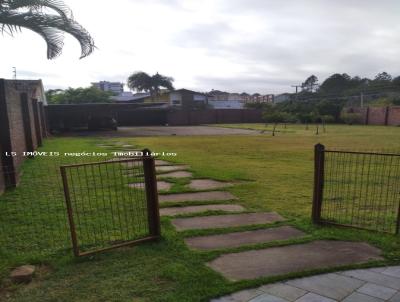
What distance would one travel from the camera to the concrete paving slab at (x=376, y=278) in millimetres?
2933

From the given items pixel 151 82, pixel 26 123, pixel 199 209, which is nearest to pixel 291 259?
pixel 199 209

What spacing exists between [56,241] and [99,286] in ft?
4.26

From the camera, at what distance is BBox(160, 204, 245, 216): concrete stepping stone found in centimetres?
506

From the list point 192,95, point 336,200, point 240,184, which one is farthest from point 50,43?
point 192,95

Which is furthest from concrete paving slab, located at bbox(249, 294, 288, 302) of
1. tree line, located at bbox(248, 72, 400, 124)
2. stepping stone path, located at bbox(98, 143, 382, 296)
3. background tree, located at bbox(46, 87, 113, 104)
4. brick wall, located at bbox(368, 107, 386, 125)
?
background tree, located at bbox(46, 87, 113, 104)

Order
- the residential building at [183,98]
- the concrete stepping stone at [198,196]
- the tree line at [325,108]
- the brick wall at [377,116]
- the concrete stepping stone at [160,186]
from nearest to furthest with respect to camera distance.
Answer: the concrete stepping stone at [198,196] < the concrete stepping stone at [160,186] < the brick wall at [377,116] < the tree line at [325,108] < the residential building at [183,98]

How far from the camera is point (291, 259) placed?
3.46 meters

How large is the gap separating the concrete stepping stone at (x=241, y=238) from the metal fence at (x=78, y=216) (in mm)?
540

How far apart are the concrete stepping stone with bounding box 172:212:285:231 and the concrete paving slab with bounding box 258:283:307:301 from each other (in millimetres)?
1523

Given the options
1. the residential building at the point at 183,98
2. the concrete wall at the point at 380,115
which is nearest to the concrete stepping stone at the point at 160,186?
the concrete wall at the point at 380,115

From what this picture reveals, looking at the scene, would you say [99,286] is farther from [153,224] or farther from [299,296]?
[299,296]

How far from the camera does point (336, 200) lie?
5734 mm

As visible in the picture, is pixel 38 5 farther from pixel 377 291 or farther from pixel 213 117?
pixel 213 117

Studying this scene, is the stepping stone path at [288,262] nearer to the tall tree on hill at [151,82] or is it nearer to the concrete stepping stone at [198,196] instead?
the concrete stepping stone at [198,196]
